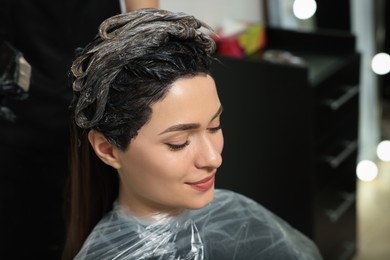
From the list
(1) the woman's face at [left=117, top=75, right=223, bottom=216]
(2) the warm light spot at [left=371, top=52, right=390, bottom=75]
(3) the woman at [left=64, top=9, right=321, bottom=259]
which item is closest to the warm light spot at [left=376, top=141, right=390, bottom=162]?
(2) the warm light spot at [left=371, top=52, right=390, bottom=75]

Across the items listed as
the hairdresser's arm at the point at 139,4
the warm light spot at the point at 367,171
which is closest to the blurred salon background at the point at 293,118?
the warm light spot at the point at 367,171

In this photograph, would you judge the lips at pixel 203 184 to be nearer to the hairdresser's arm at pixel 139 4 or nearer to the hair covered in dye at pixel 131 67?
the hair covered in dye at pixel 131 67

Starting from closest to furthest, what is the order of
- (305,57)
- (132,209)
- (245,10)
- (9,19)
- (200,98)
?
(200,98), (132,209), (9,19), (305,57), (245,10)

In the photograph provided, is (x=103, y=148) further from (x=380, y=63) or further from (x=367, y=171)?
(x=380, y=63)

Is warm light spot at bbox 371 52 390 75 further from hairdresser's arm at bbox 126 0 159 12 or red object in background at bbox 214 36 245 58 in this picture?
hairdresser's arm at bbox 126 0 159 12

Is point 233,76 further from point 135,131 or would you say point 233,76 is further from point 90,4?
→ point 135,131

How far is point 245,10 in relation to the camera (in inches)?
91.6

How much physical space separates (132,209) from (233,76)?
937 mm

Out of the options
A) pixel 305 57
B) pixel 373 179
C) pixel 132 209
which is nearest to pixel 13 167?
pixel 132 209

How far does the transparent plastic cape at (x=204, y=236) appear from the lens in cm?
99

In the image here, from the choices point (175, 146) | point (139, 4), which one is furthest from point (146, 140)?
point (139, 4)

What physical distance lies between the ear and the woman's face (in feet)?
0.04

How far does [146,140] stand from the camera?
35.5 inches

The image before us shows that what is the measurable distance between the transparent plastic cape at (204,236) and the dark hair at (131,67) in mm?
165
